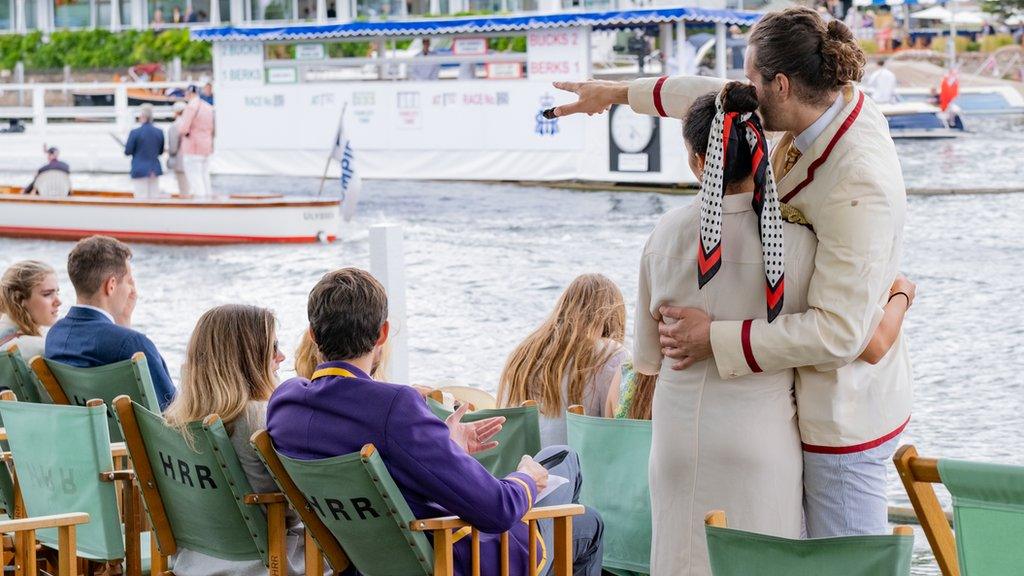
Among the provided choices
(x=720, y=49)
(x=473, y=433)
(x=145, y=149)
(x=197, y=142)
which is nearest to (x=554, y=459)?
(x=473, y=433)

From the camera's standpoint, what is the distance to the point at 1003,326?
1124 centimetres

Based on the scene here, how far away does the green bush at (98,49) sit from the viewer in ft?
126

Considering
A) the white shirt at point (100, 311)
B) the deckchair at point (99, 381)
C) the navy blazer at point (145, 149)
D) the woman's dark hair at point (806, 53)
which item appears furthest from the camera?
the navy blazer at point (145, 149)

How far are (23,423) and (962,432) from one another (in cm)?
559

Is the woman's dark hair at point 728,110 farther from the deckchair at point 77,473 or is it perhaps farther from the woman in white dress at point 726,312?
the deckchair at point 77,473

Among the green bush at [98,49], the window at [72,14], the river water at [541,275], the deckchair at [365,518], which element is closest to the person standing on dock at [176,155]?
the river water at [541,275]

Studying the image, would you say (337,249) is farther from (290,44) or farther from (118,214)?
(290,44)

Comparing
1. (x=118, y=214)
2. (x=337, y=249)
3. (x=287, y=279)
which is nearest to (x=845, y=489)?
(x=287, y=279)

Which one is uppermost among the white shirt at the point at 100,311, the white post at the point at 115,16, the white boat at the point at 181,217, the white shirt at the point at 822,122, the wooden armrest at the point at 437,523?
the white post at the point at 115,16

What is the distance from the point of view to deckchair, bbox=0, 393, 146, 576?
3.81 m

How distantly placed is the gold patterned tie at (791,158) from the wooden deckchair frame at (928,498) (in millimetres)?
682

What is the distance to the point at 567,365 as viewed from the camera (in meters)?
4.65

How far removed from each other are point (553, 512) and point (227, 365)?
97 cm

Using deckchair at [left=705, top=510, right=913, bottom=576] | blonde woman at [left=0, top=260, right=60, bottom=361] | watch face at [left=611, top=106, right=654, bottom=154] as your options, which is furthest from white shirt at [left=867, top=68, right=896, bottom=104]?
deckchair at [left=705, top=510, right=913, bottom=576]
